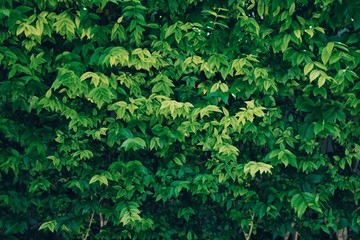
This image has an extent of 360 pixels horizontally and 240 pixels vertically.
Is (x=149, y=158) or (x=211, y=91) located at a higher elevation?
(x=211, y=91)

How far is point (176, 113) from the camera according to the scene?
13.8 feet

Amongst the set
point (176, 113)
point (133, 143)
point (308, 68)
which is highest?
point (308, 68)

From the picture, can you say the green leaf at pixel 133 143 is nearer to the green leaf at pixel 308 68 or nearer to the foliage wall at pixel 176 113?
the foliage wall at pixel 176 113

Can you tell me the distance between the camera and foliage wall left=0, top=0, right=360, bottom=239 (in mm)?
4238

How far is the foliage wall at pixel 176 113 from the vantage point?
424 cm

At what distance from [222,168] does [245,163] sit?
8.3 inches

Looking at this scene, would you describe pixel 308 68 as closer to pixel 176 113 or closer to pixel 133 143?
pixel 176 113

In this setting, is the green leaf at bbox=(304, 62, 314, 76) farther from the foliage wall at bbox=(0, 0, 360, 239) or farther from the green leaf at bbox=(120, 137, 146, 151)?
the green leaf at bbox=(120, 137, 146, 151)

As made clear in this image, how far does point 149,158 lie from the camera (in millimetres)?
4742

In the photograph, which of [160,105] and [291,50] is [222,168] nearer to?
[160,105]

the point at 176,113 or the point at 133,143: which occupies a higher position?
the point at 176,113

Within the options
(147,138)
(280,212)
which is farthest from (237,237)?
(147,138)

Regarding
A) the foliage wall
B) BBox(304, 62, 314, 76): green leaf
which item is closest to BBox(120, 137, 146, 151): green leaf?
the foliage wall

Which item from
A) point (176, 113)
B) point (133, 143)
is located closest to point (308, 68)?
point (176, 113)
